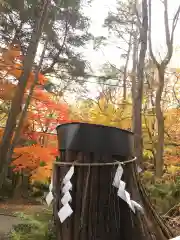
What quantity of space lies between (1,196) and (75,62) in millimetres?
5008

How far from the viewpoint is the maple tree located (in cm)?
595

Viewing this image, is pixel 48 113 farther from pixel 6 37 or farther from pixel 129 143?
pixel 129 143

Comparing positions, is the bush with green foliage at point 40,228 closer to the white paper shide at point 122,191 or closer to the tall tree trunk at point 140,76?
the white paper shide at point 122,191

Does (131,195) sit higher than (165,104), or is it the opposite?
(165,104)

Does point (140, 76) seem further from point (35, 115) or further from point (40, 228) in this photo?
point (40, 228)

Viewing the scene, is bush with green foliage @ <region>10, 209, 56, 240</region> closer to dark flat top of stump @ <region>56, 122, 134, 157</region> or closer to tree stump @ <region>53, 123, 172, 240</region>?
tree stump @ <region>53, 123, 172, 240</region>

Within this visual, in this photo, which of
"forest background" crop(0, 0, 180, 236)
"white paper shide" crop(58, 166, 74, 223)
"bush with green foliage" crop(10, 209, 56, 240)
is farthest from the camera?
"forest background" crop(0, 0, 180, 236)

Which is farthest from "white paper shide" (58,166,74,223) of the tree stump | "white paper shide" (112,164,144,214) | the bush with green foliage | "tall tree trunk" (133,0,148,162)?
"tall tree trunk" (133,0,148,162)

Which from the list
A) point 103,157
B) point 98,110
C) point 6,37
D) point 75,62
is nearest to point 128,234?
point 103,157

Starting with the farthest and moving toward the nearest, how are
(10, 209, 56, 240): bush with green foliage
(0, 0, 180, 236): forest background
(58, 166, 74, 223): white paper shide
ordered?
(0, 0, 180, 236): forest background
(10, 209, 56, 240): bush with green foliage
(58, 166, 74, 223): white paper shide

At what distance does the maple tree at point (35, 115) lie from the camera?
19.5 ft

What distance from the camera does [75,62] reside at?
770cm

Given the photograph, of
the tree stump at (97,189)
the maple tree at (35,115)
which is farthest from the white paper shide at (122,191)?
the maple tree at (35,115)

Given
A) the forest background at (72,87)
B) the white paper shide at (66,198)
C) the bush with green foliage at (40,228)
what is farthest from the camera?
the forest background at (72,87)
